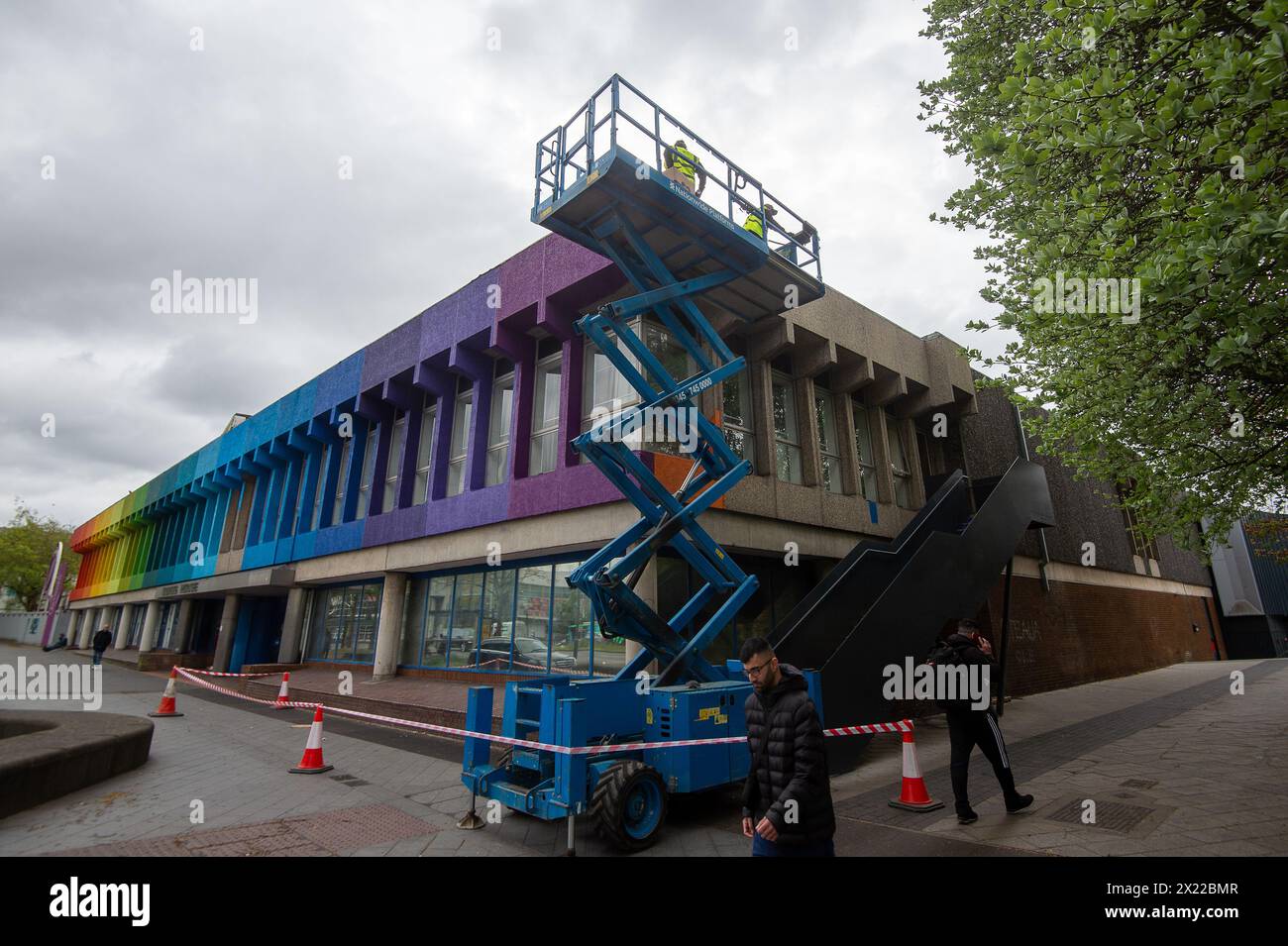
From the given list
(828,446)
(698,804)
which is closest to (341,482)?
(828,446)

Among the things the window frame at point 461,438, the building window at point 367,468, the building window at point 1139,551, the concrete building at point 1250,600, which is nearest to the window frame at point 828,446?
the window frame at point 461,438

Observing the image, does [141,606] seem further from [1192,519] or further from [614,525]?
[1192,519]

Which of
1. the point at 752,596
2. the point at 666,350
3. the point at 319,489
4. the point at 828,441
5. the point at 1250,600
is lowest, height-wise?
the point at 752,596

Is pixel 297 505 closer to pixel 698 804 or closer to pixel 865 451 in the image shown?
pixel 865 451

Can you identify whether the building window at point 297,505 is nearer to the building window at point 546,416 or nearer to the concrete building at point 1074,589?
the building window at point 546,416

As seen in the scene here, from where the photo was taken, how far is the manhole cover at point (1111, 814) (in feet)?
17.7

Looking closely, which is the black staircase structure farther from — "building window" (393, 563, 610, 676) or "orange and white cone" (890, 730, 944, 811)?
"building window" (393, 563, 610, 676)

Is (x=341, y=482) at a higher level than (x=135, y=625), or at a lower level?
higher

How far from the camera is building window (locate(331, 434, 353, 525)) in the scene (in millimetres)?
20203

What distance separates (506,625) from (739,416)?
295 inches

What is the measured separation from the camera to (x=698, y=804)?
6.73 m

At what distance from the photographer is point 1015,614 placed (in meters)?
15.7
